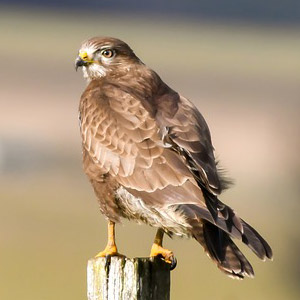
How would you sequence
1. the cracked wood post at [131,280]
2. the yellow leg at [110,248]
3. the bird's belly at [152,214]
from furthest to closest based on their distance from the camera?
the yellow leg at [110,248] < the bird's belly at [152,214] < the cracked wood post at [131,280]

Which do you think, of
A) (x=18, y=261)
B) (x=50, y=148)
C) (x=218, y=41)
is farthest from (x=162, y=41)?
(x=18, y=261)

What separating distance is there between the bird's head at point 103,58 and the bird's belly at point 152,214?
51.6 inches

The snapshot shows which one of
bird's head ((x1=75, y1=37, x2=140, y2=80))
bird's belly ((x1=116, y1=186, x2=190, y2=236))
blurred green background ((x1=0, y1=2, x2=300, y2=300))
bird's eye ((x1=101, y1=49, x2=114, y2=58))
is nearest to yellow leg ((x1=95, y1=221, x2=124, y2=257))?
bird's belly ((x1=116, y1=186, x2=190, y2=236))

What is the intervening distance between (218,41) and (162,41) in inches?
168

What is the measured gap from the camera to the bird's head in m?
8.20

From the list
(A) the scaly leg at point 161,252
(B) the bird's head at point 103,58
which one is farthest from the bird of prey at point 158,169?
(B) the bird's head at point 103,58

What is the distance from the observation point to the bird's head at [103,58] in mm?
8195

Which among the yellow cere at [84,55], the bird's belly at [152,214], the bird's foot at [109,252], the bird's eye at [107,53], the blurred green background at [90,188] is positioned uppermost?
the blurred green background at [90,188]

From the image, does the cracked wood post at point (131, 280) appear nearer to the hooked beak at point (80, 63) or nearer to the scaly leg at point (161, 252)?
the scaly leg at point (161, 252)

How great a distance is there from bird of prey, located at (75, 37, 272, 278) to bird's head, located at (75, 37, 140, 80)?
318 millimetres

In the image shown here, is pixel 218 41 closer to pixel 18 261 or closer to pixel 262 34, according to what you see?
pixel 262 34

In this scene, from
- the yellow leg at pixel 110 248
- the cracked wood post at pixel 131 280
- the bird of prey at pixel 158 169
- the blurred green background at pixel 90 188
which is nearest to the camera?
the cracked wood post at pixel 131 280

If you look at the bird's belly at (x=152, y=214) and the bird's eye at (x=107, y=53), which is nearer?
the bird's belly at (x=152, y=214)

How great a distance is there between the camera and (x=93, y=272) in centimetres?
625
